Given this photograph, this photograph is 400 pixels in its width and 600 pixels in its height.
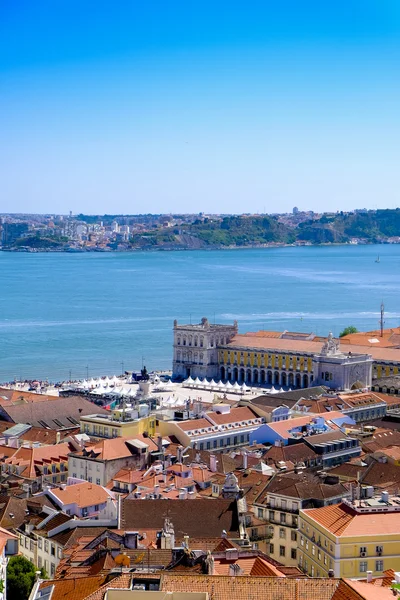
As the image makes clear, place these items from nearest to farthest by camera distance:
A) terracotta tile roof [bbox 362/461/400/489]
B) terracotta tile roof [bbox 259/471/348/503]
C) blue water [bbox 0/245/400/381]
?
terracotta tile roof [bbox 259/471/348/503] < terracotta tile roof [bbox 362/461/400/489] < blue water [bbox 0/245/400/381]

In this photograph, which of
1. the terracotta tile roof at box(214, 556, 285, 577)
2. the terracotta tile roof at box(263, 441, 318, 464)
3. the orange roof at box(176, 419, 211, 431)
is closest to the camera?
the terracotta tile roof at box(214, 556, 285, 577)

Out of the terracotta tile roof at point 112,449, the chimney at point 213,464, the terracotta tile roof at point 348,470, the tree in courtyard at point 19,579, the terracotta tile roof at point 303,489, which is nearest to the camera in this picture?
the tree in courtyard at point 19,579

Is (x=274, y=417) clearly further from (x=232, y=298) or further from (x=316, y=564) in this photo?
(x=232, y=298)

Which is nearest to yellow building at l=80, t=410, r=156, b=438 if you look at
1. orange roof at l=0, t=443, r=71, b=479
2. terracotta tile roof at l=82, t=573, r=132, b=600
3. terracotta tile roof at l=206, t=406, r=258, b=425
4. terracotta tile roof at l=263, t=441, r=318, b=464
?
orange roof at l=0, t=443, r=71, b=479

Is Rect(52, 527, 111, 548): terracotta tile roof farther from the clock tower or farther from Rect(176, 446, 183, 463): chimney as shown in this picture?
the clock tower

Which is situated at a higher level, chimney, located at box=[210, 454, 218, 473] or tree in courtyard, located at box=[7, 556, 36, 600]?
tree in courtyard, located at box=[7, 556, 36, 600]

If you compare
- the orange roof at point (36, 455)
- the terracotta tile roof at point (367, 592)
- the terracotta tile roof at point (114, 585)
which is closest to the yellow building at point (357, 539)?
the terracotta tile roof at point (367, 592)

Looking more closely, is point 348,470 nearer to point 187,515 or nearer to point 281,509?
point 281,509

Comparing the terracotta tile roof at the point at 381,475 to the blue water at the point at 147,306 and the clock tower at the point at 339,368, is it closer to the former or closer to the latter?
the clock tower at the point at 339,368

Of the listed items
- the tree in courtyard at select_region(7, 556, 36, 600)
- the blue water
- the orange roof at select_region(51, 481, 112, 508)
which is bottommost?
the blue water
